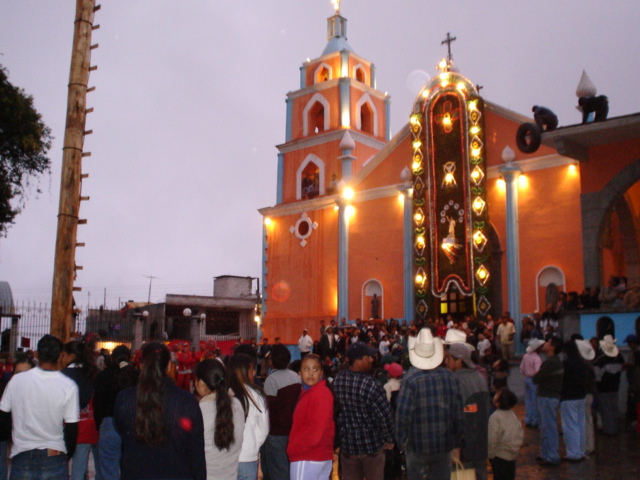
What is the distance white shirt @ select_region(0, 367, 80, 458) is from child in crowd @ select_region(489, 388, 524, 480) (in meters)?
4.12

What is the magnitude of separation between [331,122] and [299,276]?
6.64m

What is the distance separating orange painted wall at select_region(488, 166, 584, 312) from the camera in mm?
21109

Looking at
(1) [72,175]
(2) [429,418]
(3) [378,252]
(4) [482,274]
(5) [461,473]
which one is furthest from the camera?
(3) [378,252]

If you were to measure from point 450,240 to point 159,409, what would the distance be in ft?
64.7

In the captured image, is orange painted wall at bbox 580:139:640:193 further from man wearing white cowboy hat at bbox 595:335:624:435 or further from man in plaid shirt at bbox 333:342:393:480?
man in plaid shirt at bbox 333:342:393:480

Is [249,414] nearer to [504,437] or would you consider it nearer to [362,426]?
[362,426]

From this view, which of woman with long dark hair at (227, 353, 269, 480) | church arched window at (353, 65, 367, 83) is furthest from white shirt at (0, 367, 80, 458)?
church arched window at (353, 65, 367, 83)

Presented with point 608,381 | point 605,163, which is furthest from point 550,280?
point 608,381

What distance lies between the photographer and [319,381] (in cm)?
584

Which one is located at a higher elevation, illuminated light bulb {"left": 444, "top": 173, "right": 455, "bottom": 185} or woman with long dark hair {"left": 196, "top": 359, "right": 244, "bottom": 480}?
illuminated light bulb {"left": 444, "top": 173, "right": 455, "bottom": 185}

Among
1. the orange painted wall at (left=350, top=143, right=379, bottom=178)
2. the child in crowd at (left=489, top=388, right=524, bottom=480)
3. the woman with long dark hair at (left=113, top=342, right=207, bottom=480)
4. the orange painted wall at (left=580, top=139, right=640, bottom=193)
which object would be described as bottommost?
the child in crowd at (left=489, top=388, right=524, bottom=480)

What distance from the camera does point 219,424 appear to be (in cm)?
484

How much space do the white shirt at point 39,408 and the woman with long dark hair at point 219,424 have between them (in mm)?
1032

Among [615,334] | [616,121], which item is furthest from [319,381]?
[616,121]
